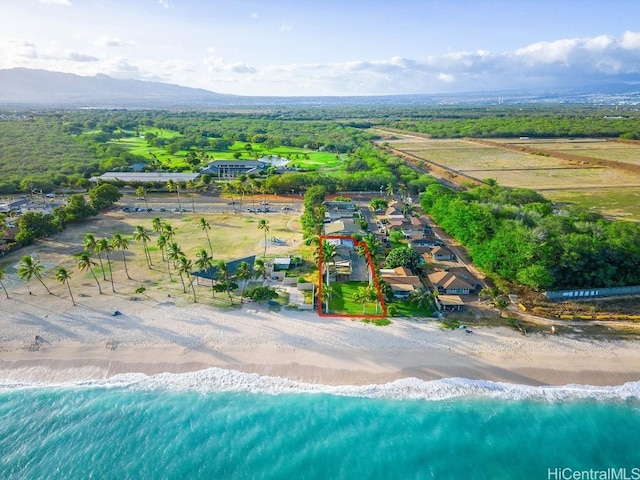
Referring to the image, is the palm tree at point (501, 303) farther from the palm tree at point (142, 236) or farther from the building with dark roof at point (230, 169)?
the building with dark roof at point (230, 169)

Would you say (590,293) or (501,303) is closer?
(501,303)

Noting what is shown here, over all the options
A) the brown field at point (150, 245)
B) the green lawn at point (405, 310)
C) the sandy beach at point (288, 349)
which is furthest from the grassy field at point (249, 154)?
the sandy beach at point (288, 349)

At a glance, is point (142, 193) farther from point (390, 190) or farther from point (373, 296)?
point (373, 296)

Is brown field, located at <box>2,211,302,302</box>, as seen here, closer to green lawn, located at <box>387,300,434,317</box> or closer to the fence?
green lawn, located at <box>387,300,434,317</box>

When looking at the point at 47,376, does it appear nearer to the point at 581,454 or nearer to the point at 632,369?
the point at 581,454

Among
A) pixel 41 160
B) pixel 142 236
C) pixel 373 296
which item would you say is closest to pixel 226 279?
pixel 142 236

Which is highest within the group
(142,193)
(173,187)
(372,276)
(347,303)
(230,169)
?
(230,169)
